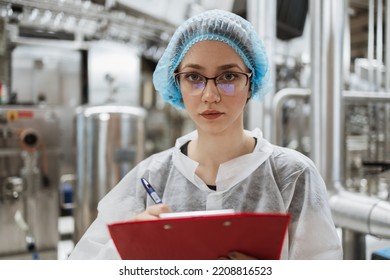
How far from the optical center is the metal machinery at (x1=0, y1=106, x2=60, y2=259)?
2.14 metres

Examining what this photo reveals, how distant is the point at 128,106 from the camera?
2090 mm

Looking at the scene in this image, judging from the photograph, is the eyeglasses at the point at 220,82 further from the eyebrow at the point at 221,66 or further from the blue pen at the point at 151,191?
the blue pen at the point at 151,191

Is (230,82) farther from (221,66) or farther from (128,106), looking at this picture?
(128,106)

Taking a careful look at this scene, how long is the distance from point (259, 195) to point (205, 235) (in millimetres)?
189

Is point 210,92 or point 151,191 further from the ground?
point 210,92

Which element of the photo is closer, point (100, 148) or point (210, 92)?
point (210, 92)

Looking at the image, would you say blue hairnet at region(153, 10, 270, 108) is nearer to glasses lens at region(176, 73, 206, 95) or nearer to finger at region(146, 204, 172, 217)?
glasses lens at region(176, 73, 206, 95)

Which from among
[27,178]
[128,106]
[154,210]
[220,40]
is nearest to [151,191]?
[154,210]

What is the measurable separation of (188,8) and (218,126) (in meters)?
1.15

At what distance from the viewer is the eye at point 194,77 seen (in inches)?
29.0

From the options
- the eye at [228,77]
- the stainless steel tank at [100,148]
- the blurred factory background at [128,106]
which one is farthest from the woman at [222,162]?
the stainless steel tank at [100,148]

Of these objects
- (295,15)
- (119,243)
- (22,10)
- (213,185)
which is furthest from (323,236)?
(22,10)

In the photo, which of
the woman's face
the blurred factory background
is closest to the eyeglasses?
the woman's face
